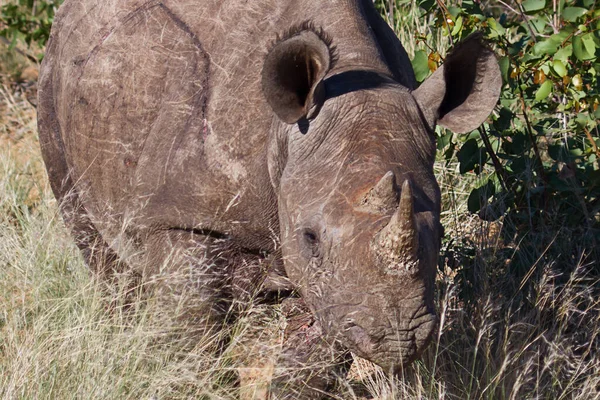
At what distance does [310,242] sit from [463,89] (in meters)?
1.04

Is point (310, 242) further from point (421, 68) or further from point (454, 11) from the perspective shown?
point (454, 11)

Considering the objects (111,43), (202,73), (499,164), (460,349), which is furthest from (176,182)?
(499,164)

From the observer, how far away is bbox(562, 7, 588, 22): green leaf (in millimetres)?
5350

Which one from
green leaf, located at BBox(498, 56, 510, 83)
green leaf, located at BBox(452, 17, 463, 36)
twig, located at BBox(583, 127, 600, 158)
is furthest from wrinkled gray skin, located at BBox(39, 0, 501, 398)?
twig, located at BBox(583, 127, 600, 158)

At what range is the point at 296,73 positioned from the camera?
4281mm

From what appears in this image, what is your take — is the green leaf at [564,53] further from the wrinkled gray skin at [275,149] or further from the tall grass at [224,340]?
the tall grass at [224,340]

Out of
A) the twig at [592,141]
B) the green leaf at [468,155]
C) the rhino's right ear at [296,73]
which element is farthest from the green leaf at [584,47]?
the rhino's right ear at [296,73]

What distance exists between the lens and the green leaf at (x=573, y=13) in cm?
535

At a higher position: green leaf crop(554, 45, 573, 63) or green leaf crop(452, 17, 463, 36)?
green leaf crop(452, 17, 463, 36)

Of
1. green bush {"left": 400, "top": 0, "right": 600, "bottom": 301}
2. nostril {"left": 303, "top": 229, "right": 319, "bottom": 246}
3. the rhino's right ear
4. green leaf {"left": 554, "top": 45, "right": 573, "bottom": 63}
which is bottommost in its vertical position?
green bush {"left": 400, "top": 0, "right": 600, "bottom": 301}

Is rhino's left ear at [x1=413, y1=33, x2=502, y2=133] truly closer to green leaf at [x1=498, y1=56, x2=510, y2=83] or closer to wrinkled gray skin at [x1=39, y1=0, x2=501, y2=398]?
wrinkled gray skin at [x1=39, y1=0, x2=501, y2=398]

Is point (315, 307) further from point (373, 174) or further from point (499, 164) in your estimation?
point (499, 164)

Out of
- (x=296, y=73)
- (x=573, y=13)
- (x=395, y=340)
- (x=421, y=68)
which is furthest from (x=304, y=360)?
(x=573, y=13)

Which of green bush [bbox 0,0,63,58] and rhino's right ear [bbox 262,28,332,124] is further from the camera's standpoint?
green bush [bbox 0,0,63,58]
